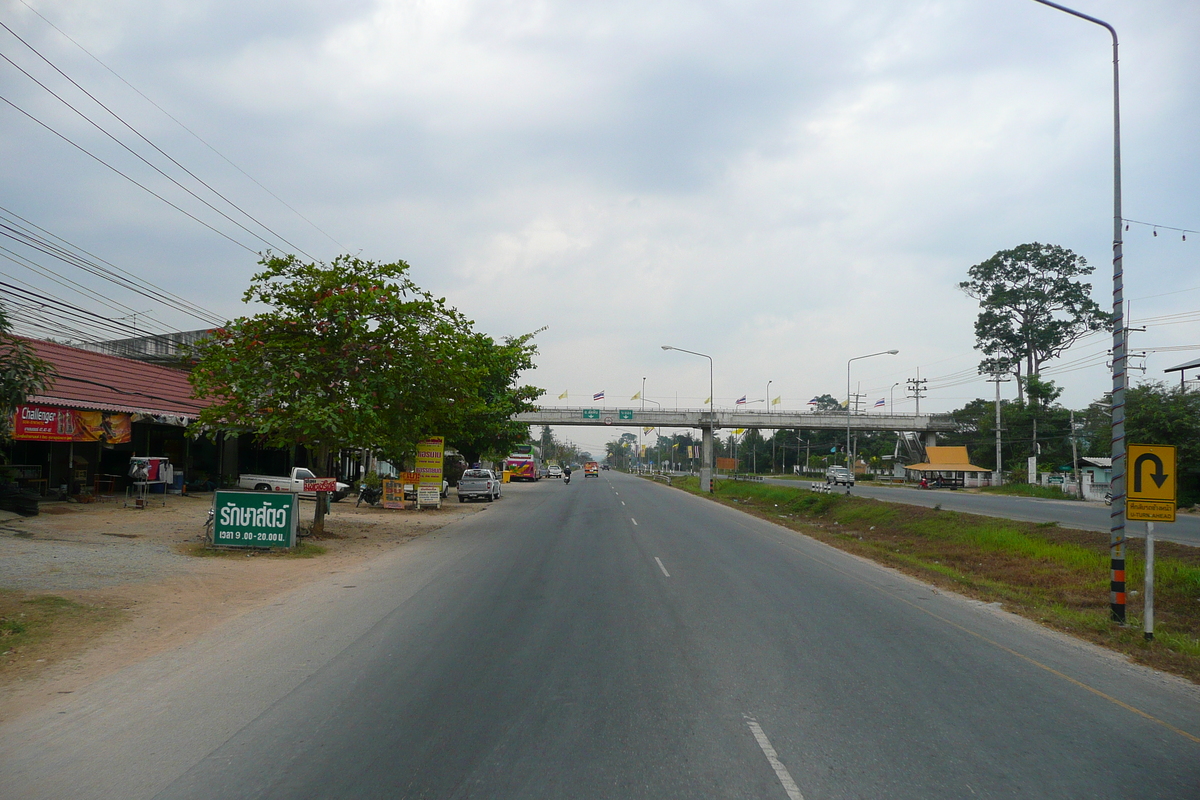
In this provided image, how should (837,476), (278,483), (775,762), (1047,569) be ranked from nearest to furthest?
(775,762) → (1047,569) → (278,483) → (837,476)

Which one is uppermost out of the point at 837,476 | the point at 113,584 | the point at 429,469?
the point at 429,469

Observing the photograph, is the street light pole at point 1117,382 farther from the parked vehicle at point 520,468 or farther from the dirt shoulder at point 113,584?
the parked vehicle at point 520,468

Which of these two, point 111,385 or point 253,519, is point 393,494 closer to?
point 111,385

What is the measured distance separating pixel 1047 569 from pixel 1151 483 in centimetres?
786

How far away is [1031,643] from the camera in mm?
8992

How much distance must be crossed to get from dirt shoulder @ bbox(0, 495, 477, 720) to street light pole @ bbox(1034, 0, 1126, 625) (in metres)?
12.2

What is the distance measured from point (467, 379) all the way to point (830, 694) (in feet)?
52.4

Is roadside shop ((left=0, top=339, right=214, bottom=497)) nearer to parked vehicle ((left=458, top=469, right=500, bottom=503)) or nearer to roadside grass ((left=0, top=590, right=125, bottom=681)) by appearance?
roadside grass ((left=0, top=590, right=125, bottom=681))

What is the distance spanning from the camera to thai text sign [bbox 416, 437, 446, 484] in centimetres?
2997

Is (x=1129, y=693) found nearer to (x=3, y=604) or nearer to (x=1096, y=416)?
(x=3, y=604)

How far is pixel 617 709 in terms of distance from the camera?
6.00 m

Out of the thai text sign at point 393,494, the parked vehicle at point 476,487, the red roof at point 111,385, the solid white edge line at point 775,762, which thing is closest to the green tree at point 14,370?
the solid white edge line at point 775,762

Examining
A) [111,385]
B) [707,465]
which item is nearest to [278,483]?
[111,385]

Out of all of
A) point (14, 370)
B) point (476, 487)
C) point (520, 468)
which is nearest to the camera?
point (14, 370)
